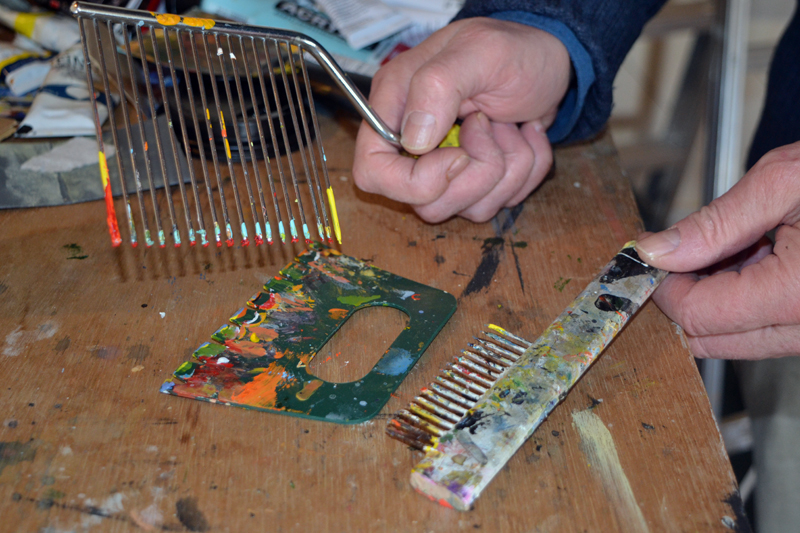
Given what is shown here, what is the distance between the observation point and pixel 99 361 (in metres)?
0.72

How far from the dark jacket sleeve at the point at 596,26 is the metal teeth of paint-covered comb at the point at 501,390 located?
377mm

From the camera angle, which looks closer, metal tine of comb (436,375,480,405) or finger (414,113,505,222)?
metal tine of comb (436,375,480,405)

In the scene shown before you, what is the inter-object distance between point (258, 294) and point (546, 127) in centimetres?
64

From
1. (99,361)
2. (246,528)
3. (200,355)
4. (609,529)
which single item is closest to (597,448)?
(609,529)

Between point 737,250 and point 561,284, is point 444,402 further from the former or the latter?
point 737,250

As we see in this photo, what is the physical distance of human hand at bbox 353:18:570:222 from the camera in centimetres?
87

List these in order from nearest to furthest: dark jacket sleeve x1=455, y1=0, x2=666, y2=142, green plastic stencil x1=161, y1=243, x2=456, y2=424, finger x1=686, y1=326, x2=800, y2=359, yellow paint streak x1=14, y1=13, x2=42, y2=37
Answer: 1. green plastic stencil x1=161, y1=243, x2=456, y2=424
2. finger x1=686, y1=326, x2=800, y2=359
3. dark jacket sleeve x1=455, y1=0, x2=666, y2=142
4. yellow paint streak x1=14, y1=13, x2=42, y2=37

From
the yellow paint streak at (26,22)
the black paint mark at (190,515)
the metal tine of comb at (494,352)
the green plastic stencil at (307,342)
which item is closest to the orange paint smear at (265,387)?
the green plastic stencil at (307,342)

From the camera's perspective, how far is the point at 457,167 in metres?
0.90

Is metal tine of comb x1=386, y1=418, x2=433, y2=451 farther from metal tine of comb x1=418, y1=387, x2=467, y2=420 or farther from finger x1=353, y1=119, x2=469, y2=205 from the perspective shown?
finger x1=353, y1=119, x2=469, y2=205

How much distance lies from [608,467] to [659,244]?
290 millimetres

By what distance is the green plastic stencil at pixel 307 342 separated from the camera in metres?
0.66

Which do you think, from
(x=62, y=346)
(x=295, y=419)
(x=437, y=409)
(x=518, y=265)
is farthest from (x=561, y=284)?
(x=62, y=346)

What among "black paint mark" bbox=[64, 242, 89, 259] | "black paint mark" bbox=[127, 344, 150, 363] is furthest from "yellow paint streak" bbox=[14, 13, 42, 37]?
"black paint mark" bbox=[127, 344, 150, 363]
